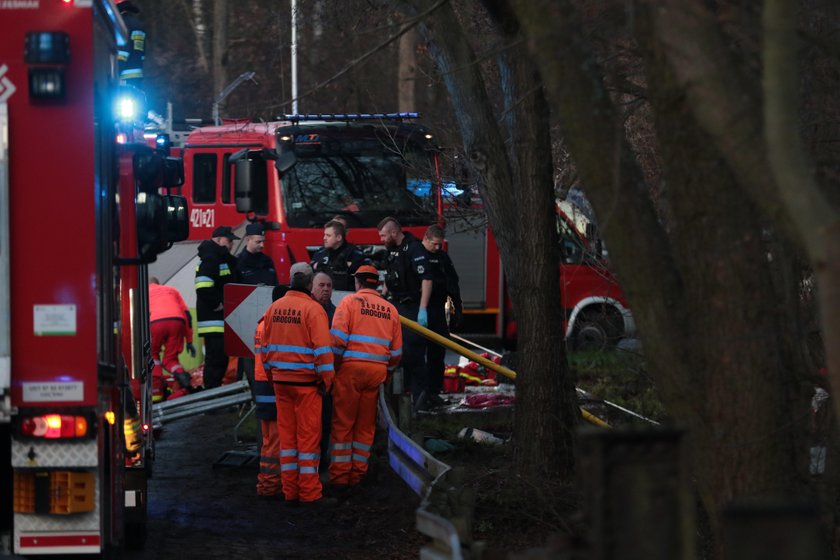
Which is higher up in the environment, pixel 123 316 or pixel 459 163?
pixel 459 163

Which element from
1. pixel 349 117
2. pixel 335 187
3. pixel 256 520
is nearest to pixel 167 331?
pixel 335 187

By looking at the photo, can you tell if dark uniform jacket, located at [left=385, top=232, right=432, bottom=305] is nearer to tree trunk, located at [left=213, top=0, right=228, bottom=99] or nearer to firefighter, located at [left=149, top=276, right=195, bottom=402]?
firefighter, located at [left=149, top=276, right=195, bottom=402]

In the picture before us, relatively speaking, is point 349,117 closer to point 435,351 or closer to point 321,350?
point 435,351

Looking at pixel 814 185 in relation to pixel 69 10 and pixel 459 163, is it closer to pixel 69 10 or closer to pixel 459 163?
pixel 69 10

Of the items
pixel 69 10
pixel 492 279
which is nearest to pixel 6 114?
pixel 69 10

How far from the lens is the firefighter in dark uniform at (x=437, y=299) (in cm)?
1320

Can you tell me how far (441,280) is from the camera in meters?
13.3

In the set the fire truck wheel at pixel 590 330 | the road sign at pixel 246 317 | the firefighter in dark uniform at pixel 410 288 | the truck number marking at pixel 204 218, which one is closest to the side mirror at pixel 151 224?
the road sign at pixel 246 317

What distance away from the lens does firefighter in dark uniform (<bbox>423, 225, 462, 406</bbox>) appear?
13.2 meters

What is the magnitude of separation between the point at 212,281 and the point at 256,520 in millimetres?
5613

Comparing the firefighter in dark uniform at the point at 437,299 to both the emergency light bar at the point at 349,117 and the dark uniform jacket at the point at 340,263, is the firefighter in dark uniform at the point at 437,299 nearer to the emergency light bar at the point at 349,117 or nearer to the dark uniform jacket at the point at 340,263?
the dark uniform jacket at the point at 340,263

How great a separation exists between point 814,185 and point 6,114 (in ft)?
9.83

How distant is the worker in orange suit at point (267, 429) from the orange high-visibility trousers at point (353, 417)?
406 millimetres

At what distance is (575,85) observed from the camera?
16.5 feet
